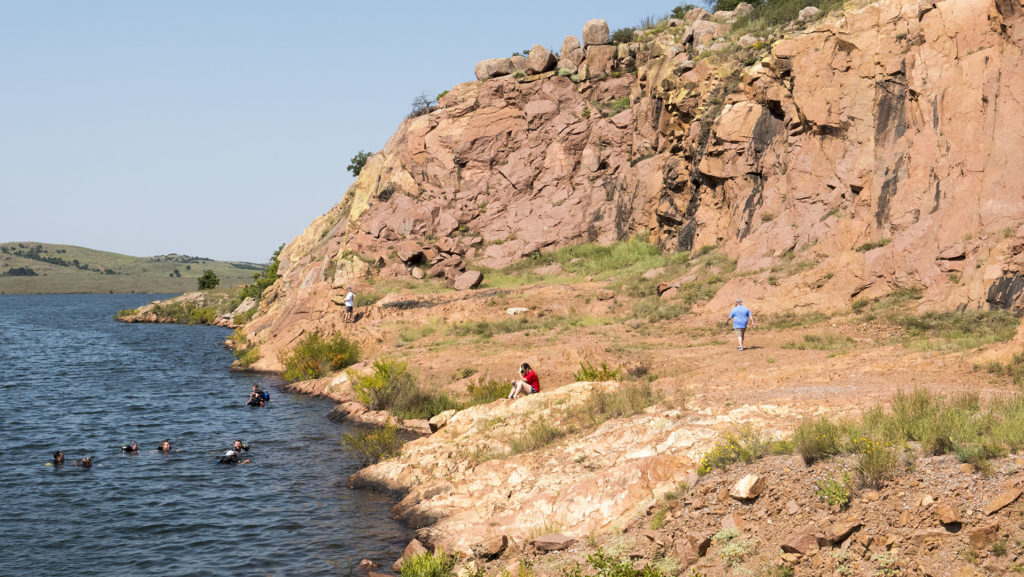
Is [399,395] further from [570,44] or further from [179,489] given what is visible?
[570,44]

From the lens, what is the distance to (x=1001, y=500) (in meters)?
9.66

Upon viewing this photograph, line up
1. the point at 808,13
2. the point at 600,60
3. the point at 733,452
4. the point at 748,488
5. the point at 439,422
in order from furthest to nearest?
1. the point at 600,60
2. the point at 808,13
3. the point at 439,422
4. the point at 733,452
5. the point at 748,488

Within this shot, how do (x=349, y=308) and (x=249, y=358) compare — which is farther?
(x=249, y=358)

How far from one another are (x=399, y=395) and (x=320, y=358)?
10251 mm

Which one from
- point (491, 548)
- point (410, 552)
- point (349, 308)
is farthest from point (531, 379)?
point (349, 308)

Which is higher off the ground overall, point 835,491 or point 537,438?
point 835,491

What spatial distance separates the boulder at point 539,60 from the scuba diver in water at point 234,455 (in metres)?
37.7

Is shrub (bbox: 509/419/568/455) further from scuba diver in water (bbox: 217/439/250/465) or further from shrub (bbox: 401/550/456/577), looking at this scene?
scuba diver in water (bbox: 217/439/250/465)

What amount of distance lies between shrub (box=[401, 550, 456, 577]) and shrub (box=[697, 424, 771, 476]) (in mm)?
4457

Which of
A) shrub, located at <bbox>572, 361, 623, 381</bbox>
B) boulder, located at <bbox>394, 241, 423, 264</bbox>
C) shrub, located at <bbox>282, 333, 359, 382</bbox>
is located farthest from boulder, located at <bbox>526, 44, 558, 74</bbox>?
shrub, located at <bbox>572, 361, 623, 381</bbox>

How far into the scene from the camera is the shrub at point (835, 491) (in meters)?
10.8

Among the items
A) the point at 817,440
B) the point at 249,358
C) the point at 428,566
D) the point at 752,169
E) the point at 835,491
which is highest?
the point at 752,169

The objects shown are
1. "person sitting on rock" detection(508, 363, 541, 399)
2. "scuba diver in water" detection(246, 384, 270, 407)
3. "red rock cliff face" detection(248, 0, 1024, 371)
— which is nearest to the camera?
"person sitting on rock" detection(508, 363, 541, 399)

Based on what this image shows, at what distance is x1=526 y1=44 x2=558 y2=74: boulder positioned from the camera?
175 ft
